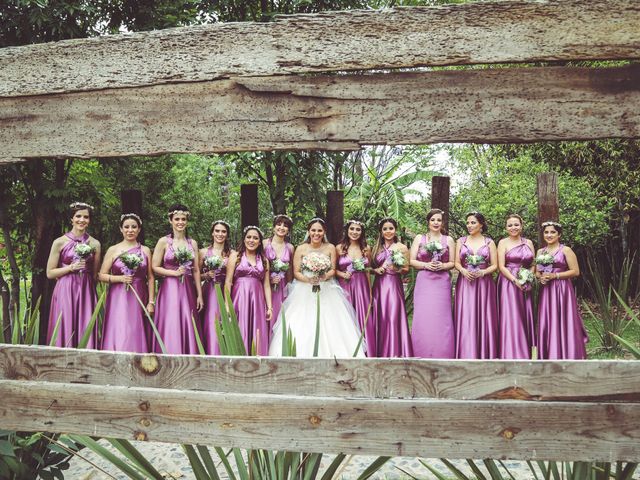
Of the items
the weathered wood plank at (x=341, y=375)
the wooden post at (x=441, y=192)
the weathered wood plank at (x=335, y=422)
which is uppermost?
the wooden post at (x=441, y=192)

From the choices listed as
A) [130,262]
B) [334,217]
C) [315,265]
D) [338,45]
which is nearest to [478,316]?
[315,265]

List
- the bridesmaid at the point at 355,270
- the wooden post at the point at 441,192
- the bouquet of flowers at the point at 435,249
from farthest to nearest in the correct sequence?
the wooden post at the point at 441,192
the bridesmaid at the point at 355,270
the bouquet of flowers at the point at 435,249

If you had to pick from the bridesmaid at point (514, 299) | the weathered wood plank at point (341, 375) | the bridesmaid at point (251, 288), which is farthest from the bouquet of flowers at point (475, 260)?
the weathered wood plank at point (341, 375)

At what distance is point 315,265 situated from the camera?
20.9 feet

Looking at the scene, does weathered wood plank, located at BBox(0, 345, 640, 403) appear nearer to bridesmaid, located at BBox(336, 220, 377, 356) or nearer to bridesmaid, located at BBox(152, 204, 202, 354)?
bridesmaid, located at BBox(152, 204, 202, 354)

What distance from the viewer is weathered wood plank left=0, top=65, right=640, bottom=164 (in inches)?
87.0

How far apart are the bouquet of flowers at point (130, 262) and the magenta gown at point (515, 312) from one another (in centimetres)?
424

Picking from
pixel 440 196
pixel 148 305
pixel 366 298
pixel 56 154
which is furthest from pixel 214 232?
pixel 56 154

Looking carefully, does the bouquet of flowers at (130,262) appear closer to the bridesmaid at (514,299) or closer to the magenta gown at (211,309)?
the magenta gown at (211,309)

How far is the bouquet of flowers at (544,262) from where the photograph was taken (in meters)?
6.18

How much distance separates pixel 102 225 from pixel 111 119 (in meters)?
6.70

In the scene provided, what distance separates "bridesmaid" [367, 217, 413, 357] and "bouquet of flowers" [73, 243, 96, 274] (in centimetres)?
335

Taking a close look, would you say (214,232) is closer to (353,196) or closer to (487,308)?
(487,308)

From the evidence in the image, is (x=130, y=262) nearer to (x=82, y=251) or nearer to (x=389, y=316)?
(x=82, y=251)
